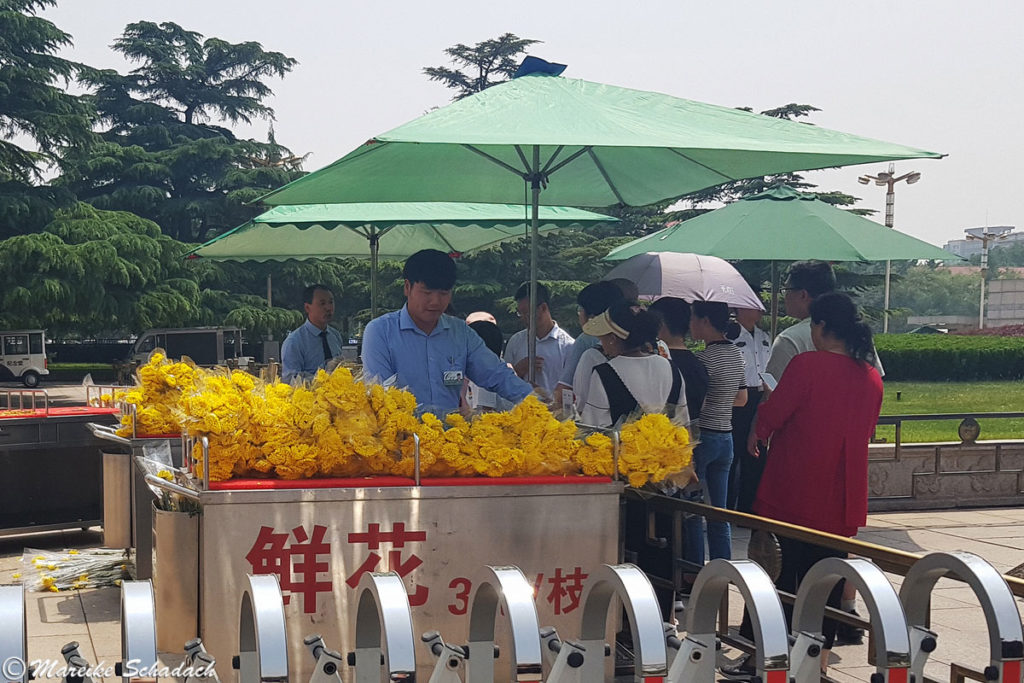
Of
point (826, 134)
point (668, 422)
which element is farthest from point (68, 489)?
point (826, 134)

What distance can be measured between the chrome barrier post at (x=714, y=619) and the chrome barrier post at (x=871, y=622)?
0.39 feet

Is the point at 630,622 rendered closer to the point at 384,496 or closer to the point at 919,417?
the point at 384,496

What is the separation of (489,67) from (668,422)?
43.3m

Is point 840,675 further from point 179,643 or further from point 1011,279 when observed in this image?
point 1011,279

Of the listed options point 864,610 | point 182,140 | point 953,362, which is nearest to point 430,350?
point 864,610

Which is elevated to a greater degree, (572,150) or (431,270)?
(572,150)

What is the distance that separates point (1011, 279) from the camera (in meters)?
85.0

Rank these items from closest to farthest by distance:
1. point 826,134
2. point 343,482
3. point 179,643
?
point 343,482
point 179,643
point 826,134

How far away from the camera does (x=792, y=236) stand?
24.8 ft

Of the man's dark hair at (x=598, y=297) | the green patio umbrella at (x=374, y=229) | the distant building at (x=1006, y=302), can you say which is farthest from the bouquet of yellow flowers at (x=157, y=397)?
the distant building at (x=1006, y=302)

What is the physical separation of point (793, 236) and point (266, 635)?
5879 mm

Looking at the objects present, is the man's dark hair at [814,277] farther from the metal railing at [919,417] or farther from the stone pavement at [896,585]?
the metal railing at [919,417]

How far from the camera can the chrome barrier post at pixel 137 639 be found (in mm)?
2273

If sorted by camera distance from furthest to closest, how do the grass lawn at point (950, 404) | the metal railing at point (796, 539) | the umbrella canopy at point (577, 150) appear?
the grass lawn at point (950, 404), the umbrella canopy at point (577, 150), the metal railing at point (796, 539)
